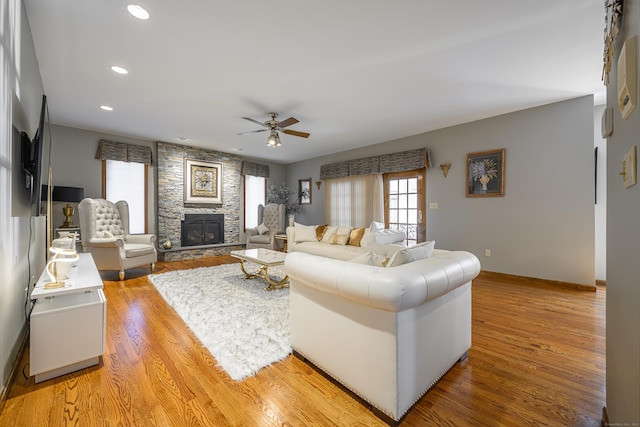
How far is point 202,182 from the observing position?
6.26 m

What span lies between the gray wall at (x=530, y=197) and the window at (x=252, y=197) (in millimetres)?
4499

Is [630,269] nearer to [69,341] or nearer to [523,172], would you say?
[69,341]

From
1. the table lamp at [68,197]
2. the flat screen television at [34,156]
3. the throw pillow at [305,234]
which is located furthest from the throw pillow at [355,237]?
the table lamp at [68,197]

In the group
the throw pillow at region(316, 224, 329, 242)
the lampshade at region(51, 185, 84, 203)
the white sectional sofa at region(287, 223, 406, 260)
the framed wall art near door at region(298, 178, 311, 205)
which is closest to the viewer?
the white sectional sofa at region(287, 223, 406, 260)

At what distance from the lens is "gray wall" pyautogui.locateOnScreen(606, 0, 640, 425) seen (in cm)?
84

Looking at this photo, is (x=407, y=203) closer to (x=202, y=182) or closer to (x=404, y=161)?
(x=404, y=161)

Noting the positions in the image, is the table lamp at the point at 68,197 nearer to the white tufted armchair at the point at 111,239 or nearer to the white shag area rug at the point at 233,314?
the white tufted armchair at the point at 111,239

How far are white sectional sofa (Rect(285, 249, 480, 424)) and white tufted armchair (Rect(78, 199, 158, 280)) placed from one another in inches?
138

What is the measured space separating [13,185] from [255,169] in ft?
18.3

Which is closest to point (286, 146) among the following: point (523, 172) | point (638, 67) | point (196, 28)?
point (196, 28)

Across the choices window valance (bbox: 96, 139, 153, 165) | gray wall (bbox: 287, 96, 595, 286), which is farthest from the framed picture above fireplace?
gray wall (bbox: 287, 96, 595, 286)

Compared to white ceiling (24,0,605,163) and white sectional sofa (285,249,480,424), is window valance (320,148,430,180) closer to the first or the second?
white ceiling (24,0,605,163)

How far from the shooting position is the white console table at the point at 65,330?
1.64 metres

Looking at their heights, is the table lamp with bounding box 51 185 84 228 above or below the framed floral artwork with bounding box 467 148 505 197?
below
